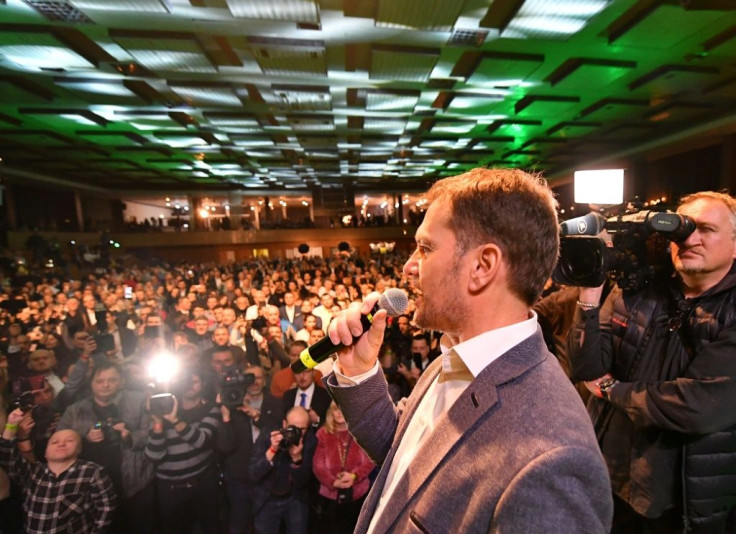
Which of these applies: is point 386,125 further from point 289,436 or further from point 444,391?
point 444,391

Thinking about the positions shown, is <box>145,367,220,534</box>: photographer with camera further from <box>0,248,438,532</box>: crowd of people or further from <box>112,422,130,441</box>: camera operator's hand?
<box>112,422,130,441</box>: camera operator's hand

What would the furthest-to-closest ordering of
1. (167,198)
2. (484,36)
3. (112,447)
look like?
(167,198)
(484,36)
(112,447)

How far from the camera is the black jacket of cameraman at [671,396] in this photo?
1.34 metres

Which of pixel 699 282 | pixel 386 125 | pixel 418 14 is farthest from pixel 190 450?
pixel 386 125

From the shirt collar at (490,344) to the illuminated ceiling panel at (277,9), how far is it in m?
3.66

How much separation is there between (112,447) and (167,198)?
17771 millimetres

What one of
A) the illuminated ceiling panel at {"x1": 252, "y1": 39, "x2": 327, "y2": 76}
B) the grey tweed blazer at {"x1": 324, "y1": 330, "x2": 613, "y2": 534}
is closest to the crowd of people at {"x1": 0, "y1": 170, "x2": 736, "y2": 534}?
→ the grey tweed blazer at {"x1": 324, "y1": 330, "x2": 613, "y2": 534}

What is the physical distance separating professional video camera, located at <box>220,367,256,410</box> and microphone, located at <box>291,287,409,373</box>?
186 cm

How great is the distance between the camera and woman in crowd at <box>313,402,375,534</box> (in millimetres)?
2416

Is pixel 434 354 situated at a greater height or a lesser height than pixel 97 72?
lesser

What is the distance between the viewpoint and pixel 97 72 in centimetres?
521

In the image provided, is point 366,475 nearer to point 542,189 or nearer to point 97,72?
point 542,189

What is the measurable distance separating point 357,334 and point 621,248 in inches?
49.6

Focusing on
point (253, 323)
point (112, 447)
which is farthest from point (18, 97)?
point (112, 447)
